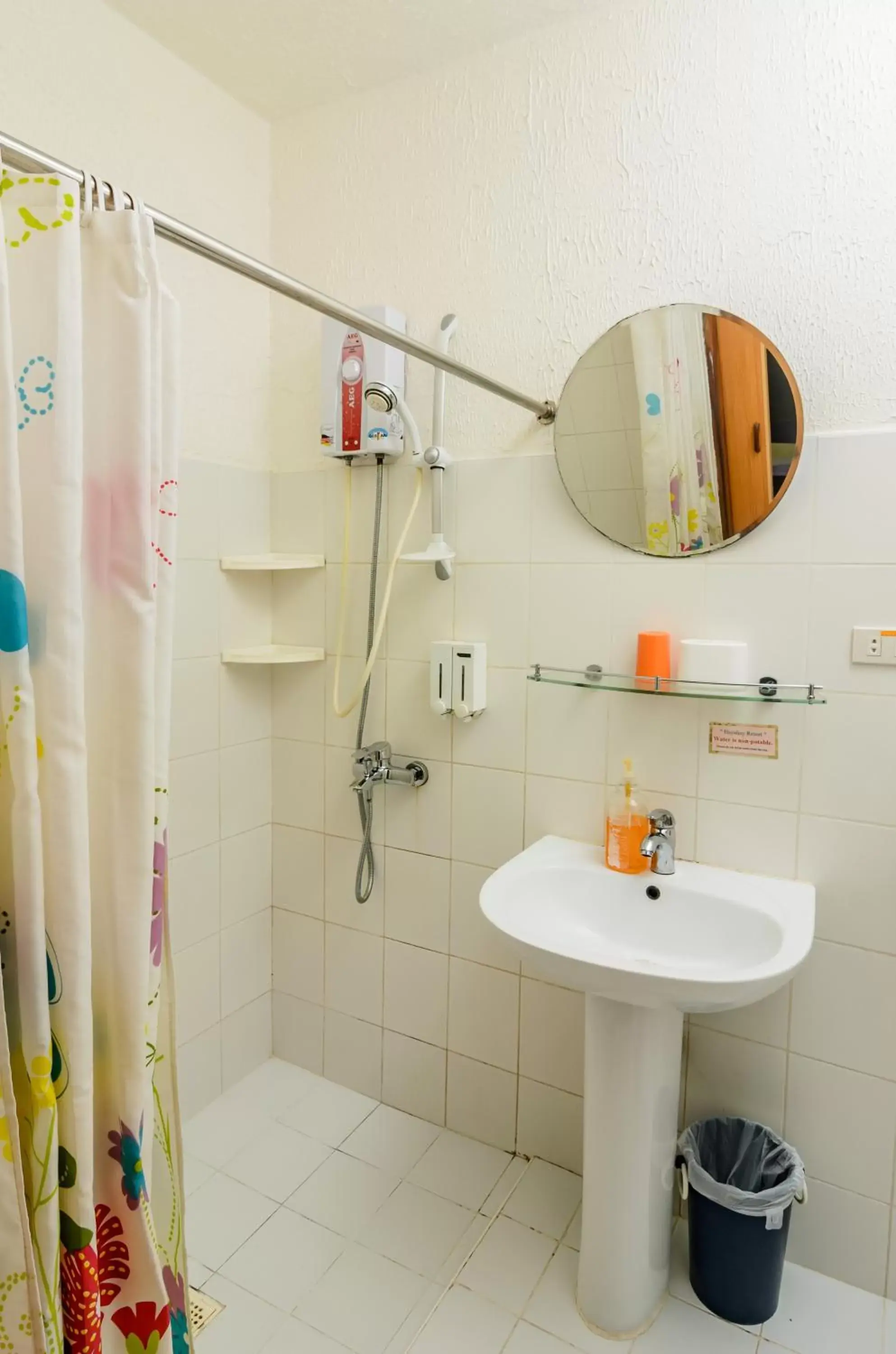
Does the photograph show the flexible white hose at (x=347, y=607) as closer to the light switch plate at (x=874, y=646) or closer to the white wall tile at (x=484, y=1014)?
the white wall tile at (x=484, y=1014)

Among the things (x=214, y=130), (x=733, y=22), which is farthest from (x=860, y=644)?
(x=214, y=130)

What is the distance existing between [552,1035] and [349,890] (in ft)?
2.02

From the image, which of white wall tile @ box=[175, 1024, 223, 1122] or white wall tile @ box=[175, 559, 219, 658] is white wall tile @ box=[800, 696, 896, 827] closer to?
white wall tile @ box=[175, 559, 219, 658]

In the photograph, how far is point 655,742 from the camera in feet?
5.45

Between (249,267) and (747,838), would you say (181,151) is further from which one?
(747,838)

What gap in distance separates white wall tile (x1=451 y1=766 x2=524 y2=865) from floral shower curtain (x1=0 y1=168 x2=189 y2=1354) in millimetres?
1008

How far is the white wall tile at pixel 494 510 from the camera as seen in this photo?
178cm

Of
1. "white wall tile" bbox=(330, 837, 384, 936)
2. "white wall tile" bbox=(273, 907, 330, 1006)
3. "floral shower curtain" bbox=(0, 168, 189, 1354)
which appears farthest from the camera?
"white wall tile" bbox=(273, 907, 330, 1006)

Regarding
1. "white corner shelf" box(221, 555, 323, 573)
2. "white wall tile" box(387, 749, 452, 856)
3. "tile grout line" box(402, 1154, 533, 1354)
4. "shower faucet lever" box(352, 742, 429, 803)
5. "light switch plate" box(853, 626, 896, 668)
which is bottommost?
"tile grout line" box(402, 1154, 533, 1354)

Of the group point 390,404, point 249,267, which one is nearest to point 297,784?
point 390,404

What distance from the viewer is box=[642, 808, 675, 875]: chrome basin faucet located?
1.57 meters

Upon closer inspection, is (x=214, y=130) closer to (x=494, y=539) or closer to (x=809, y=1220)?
(x=494, y=539)

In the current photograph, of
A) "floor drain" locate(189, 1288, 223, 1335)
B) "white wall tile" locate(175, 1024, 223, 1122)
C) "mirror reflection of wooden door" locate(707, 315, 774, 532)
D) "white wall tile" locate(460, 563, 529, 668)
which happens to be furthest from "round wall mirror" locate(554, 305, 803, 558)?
"floor drain" locate(189, 1288, 223, 1335)

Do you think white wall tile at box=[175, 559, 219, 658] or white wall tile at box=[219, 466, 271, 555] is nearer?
white wall tile at box=[175, 559, 219, 658]
